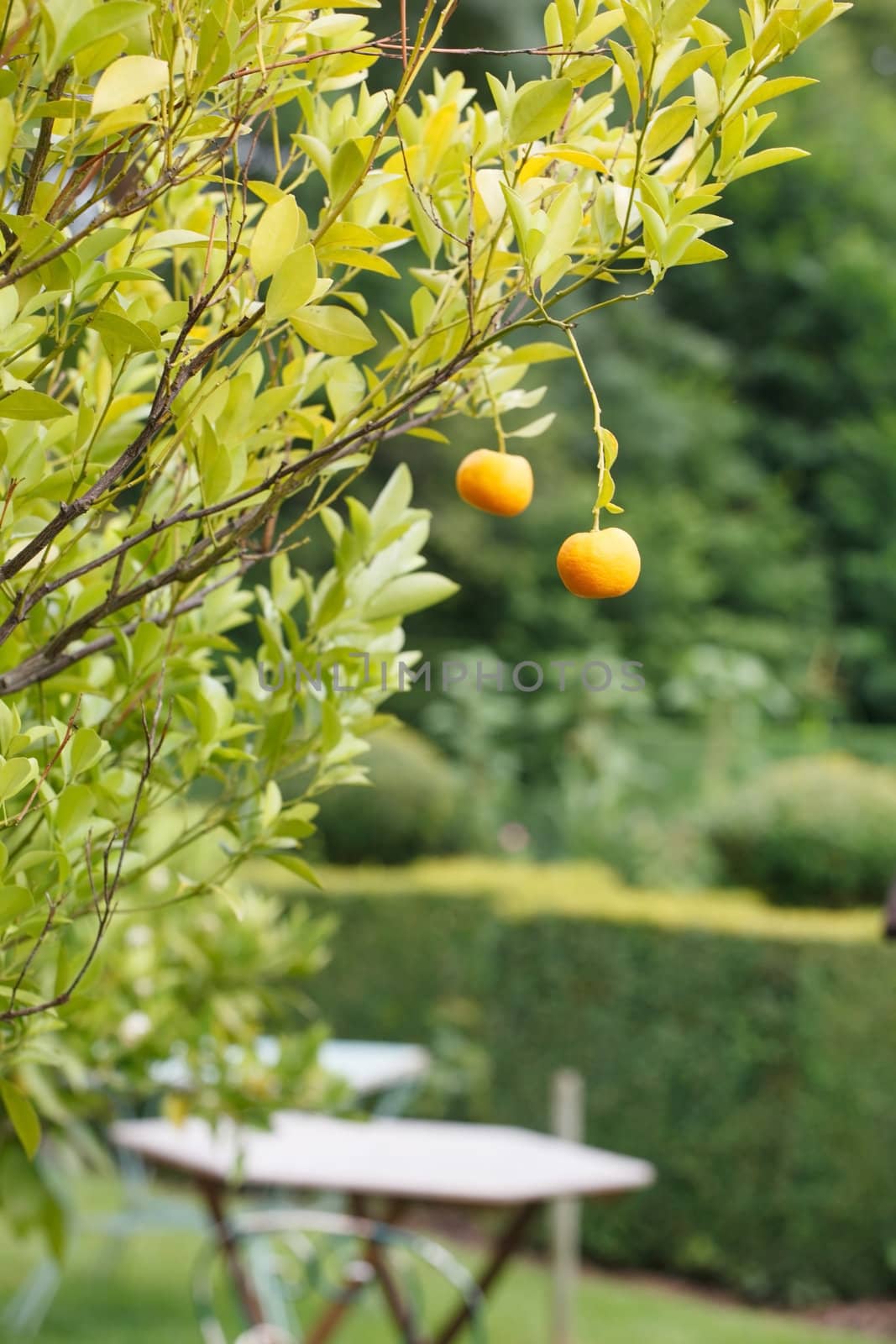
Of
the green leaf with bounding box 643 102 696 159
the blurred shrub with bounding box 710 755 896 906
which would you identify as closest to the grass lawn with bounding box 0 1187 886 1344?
the blurred shrub with bounding box 710 755 896 906

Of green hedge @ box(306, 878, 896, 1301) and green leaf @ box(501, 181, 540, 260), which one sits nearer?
green leaf @ box(501, 181, 540, 260)

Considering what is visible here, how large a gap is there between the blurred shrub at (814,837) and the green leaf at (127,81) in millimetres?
5691

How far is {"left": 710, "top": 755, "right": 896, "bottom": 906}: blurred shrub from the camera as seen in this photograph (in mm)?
6043

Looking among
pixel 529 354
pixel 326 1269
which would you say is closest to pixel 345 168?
pixel 529 354

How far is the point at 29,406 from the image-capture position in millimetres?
843

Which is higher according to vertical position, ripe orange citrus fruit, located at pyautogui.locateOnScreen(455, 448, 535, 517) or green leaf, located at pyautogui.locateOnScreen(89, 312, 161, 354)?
green leaf, located at pyautogui.locateOnScreen(89, 312, 161, 354)

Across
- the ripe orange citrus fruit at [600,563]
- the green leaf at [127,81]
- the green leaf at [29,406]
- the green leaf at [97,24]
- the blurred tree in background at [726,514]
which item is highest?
the green leaf at [97,24]

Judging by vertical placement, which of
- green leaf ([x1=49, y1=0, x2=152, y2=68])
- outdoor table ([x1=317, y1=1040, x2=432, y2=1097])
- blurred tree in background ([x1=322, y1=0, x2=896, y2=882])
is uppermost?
green leaf ([x1=49, y1=0, x2=152, y2=68])

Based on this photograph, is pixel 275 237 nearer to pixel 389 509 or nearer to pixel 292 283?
pixel 292 283

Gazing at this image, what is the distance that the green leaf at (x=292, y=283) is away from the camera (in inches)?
33.0

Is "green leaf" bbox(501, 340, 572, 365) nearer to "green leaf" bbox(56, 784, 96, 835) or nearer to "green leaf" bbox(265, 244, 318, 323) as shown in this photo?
"green leaf" bbox(265, 244, 318, 323)

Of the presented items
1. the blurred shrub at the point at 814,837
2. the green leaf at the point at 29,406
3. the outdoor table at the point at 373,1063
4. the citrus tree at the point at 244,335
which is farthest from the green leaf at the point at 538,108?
the blurred shrub at the point at 814,837

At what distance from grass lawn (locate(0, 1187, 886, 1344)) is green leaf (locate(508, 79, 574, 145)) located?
4.80m

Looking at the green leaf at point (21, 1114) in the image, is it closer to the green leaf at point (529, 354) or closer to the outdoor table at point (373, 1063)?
the green leaf at point (529, 354)
